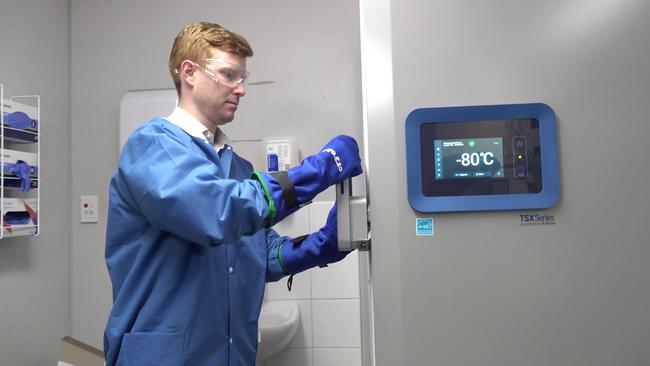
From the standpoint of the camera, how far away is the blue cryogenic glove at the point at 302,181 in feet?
2.93

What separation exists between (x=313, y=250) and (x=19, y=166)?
1.39 meters

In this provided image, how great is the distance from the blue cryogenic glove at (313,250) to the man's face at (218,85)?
0.41 metres

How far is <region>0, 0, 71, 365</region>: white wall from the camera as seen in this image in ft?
5.95

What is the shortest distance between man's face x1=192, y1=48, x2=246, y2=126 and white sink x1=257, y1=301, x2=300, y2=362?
3.20 feet

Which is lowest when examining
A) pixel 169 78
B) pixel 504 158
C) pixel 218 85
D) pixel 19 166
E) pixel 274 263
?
pixel 274 263

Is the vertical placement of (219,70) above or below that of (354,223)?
above

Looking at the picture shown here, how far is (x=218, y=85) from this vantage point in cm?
108

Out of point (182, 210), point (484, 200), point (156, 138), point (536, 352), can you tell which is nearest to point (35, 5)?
point (156, 138)

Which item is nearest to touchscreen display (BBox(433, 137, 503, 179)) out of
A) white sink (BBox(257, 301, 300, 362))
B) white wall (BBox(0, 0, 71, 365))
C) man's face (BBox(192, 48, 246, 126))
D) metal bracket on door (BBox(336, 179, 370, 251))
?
metal bracket on door (BBox(336, 179, 370, 251))

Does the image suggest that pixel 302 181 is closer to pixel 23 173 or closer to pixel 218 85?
pixel 218 85

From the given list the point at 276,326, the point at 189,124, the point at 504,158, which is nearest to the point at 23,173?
the point at 189,124

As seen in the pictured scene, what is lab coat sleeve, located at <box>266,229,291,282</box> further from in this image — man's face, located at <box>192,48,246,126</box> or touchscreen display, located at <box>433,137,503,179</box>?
touchscreen display, located at <box>433,137,503,179</box>

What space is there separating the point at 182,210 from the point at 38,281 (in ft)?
5.46

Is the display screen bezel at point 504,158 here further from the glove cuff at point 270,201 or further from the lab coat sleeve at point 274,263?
the lab coat sleeve at point 274,263
